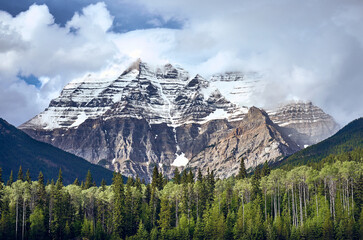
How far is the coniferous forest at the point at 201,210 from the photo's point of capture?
170500 mm

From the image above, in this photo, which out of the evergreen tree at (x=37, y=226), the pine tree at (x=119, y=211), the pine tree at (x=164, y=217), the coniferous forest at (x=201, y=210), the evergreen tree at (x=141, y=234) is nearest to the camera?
the evergreen tree at (x=37, y=226)

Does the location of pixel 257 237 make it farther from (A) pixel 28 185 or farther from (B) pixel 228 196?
(A) pixel 28 185

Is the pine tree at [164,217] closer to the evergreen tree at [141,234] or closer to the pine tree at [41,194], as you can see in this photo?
the evergreen tree at [141,234]

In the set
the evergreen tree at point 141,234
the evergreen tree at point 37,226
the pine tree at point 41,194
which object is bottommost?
the evergreen tree at point 141,234

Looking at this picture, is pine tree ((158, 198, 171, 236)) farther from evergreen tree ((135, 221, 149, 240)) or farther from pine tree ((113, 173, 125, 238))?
pine tree ((113, 173, 125, 238))

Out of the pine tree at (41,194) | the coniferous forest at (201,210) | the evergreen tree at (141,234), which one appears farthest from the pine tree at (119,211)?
the pine tree at (41,194)

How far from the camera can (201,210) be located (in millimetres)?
192375

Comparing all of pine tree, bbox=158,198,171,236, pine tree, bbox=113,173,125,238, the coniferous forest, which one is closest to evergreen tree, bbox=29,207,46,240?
the coniferous forest

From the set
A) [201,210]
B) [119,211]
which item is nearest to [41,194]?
[119,211]

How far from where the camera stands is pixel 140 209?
7569 inches

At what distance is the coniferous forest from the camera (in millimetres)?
170500

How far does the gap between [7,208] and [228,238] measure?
62250 millimetres

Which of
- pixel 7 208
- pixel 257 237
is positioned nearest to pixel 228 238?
pixel 257 237

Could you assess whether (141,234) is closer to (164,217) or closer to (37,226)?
(164,217)
